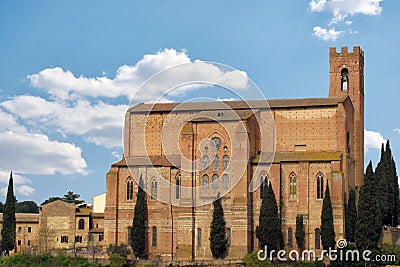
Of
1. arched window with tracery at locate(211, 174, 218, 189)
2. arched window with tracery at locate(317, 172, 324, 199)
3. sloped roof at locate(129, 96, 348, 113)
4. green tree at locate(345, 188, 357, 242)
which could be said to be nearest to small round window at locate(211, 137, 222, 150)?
arched window with tracery at locate(211, 174, 218, 189)

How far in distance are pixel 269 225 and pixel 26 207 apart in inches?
1994

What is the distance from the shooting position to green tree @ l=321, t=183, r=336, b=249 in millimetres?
52625

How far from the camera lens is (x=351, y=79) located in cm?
6291

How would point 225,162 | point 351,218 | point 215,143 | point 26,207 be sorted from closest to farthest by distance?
point 351,218
point 225,162
point 215,143
point 26,207

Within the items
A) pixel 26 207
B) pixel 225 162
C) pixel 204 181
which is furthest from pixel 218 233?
pixel 26 207

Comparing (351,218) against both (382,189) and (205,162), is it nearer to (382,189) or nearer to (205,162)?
(382,189)

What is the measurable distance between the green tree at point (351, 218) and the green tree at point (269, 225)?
15.7 feet

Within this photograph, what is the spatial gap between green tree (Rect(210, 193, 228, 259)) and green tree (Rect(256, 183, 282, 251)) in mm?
2602

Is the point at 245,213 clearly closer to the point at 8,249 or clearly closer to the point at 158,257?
the point at 158,257

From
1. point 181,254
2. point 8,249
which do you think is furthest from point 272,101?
point 8,249

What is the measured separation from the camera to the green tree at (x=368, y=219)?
48469 mm

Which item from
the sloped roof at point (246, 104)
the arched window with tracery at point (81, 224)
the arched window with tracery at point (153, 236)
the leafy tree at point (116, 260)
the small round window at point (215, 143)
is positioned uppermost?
the sloped roof at point (246, 104)

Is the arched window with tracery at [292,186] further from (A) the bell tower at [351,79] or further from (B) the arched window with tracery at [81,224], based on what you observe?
(B) the arched window with tracery at [81,224]
